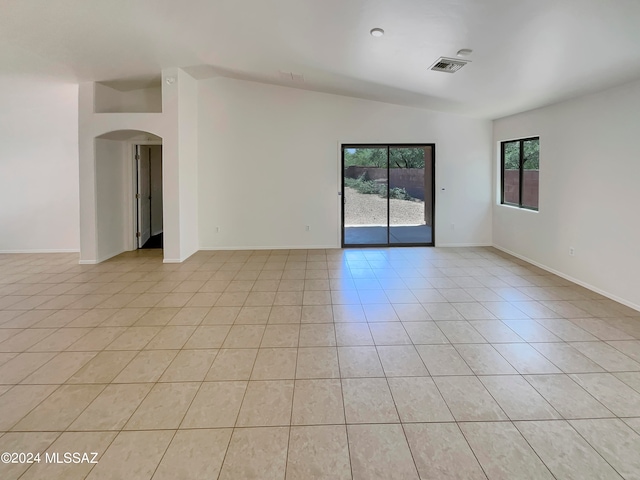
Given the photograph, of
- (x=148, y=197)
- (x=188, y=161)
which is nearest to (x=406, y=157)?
(x=188, y=161)

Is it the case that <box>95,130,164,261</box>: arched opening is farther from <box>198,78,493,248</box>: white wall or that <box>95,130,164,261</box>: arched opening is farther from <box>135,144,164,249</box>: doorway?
<box>198,78,493,248</box>: white wall

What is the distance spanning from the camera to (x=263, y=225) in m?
7.20

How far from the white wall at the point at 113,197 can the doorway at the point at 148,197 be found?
0.63 ft

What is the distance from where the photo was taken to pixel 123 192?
7023mm

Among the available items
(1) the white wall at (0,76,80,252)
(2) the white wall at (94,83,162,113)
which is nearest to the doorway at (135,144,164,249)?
(2) the white wall at (94,83,162,113)

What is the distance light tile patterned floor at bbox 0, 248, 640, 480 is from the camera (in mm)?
1830

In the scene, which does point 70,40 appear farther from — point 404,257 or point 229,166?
point 404,257

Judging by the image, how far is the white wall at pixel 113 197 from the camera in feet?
20.4

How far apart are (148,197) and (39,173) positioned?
1.91m

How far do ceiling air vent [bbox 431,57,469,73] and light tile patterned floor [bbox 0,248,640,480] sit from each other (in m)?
2.68

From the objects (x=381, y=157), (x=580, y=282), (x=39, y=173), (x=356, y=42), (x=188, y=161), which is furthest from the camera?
(x=381, y=157)

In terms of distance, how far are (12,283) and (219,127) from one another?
13.4 feet

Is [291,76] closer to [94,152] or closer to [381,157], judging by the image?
[381,157]

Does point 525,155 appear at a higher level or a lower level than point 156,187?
higher
